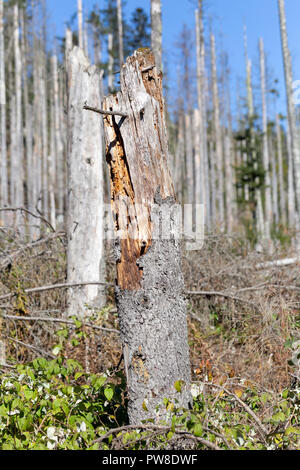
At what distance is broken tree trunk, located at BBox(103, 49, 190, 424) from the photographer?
2791 millimetres

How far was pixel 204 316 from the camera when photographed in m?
5.09

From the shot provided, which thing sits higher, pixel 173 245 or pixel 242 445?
pixel 173 245

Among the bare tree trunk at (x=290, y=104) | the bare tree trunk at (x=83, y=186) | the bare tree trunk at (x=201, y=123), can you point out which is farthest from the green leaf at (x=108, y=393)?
the bare tree trunk at (x=201, y=123)

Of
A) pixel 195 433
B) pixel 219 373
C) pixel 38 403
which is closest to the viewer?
pixel 195 433

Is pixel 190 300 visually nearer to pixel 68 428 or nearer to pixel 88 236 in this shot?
pixel 88 236

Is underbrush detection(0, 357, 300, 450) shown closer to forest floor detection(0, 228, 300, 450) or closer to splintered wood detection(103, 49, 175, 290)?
forest floor detection(0, 228, 300, 450)

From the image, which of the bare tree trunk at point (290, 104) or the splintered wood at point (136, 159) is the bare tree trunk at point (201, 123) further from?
the splintered wood at point (136, 159)

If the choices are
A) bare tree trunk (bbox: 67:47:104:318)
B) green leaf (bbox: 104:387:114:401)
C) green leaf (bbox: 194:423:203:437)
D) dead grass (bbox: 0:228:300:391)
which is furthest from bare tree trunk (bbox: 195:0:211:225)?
green leaf (bbox: 194:423:203:437)

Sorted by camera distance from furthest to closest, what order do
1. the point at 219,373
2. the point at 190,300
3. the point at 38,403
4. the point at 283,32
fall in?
the point at 283,32 < the point at 190,300 < the point at 219,373 < the point at 38,403

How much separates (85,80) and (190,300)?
2893mm

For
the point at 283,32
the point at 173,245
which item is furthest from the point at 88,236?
the point at 283,32

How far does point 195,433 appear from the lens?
7.74ft

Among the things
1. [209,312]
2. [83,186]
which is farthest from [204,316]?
[83,186]

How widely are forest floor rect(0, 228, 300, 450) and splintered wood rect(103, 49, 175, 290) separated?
133 cm
